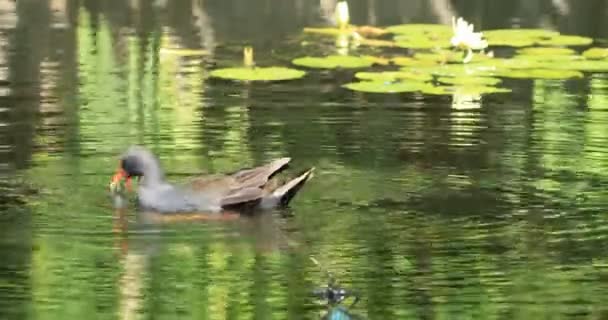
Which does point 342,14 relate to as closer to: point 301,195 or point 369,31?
point 369,31

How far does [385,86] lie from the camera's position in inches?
595

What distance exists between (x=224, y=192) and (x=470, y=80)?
6242 mm

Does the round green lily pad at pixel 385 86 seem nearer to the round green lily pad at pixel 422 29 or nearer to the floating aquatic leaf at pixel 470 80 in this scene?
the floating aquatic leaf at pixel 470 80

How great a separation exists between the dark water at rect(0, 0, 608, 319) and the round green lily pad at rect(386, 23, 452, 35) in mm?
1514

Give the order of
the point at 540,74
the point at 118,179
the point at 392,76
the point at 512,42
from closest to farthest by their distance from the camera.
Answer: the point at 118,179
the point at 392,76
the point at 540,74
the point at 512,42

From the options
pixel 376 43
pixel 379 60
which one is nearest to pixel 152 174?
pixel 379 60

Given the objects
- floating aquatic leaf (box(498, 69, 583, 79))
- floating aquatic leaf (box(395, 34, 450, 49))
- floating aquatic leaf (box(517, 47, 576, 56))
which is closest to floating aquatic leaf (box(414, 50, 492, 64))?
floating aquatic leaf (box(395, 34, 450, 49))

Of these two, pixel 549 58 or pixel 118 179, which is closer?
pixel 118 179

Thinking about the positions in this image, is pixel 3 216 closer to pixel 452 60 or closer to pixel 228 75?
pixel 228 75

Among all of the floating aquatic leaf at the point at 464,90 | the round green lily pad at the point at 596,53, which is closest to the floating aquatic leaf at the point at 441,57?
the round green lily pad at the point at 596,53

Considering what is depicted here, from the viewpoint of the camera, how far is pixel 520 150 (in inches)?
476

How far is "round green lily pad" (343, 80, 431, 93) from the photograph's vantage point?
1502 cm

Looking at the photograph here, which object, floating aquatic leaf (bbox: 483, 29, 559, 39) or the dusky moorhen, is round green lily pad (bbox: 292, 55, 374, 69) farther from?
the dusky moorhen

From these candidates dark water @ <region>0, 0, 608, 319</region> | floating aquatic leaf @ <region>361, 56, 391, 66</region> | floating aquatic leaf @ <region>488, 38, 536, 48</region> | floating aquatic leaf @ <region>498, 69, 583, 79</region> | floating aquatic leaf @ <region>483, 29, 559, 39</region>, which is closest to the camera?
dark water @ <region>0, 0, 608, 319</region>
